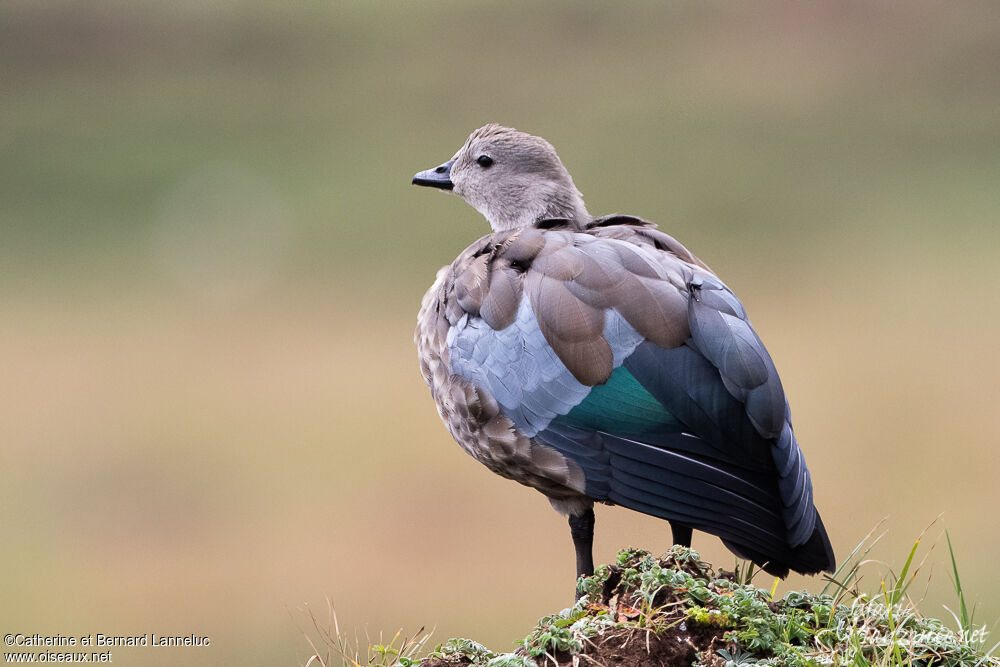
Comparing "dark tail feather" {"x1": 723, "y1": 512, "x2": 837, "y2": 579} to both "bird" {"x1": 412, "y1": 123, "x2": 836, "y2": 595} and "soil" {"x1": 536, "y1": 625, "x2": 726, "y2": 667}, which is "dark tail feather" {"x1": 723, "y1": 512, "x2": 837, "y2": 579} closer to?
"bird" {"x1": 412, "y1": 123, "x2": 836, "y2": 595}

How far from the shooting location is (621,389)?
116 inches

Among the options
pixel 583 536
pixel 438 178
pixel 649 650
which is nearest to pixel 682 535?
pixel 583 536

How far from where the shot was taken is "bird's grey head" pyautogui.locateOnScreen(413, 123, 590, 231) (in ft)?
13.1

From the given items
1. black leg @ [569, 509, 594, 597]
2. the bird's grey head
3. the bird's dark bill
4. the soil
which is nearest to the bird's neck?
the bird's grey head

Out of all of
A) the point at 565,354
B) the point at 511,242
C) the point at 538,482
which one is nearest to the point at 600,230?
the point at 511,242

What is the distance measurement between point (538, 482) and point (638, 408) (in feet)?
1.33

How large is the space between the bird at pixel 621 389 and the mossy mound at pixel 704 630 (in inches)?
7.4

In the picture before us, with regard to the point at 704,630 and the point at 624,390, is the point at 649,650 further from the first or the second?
the point at 624,390

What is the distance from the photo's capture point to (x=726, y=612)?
2.46 m

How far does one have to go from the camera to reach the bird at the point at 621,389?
2.83 metres

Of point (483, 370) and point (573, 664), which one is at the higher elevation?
point (483, 370)

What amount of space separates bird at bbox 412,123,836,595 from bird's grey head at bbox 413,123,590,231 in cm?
49

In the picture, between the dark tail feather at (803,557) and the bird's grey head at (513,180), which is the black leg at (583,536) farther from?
the bird's grey head at (513,180)

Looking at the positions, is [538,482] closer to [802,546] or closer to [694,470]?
[694,470]
